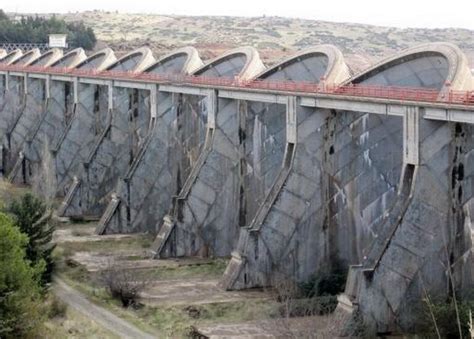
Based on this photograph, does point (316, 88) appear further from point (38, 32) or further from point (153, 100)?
point (38, 32)

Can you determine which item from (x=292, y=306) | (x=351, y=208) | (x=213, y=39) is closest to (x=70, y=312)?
(x=292, y=306)

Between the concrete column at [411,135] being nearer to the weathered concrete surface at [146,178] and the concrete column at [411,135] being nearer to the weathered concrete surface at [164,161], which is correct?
the weathered concrete surface at [164,161]

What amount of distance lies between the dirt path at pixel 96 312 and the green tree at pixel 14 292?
3.85m

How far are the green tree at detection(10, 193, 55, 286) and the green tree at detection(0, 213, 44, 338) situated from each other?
524cm

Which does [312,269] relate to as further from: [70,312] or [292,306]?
[70,312]

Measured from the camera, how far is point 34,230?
3378 centimetres

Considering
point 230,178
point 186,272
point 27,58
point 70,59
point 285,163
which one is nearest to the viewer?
point 285,163

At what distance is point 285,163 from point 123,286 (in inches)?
300

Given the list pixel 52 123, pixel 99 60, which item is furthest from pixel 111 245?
pixel 99 60

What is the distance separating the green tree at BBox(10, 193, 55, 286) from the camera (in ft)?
109

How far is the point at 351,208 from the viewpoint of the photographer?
3484cm

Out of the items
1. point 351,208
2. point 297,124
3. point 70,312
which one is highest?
point 297,124

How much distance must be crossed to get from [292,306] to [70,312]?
301 inches

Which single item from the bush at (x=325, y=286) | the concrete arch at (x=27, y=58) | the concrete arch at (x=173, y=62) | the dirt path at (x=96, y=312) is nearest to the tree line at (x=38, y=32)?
the concrete arch at (x=27, y=58)
